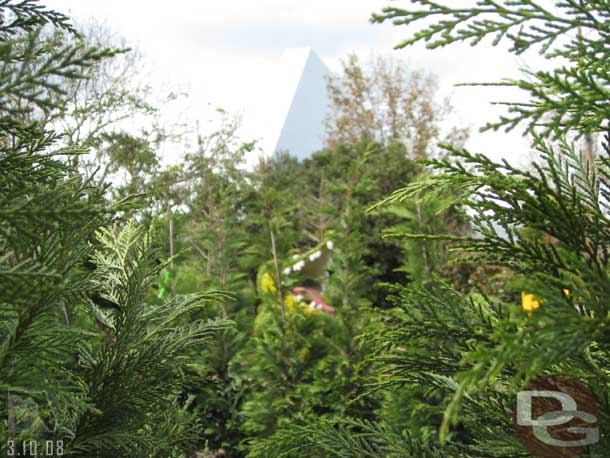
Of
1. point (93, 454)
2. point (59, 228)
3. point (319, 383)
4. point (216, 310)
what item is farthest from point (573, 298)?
point (216, 310)

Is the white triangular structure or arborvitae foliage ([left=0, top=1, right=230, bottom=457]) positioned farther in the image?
the white triangular structure

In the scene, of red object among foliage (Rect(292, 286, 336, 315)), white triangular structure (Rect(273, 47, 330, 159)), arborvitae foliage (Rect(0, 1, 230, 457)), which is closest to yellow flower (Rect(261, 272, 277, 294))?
red object among foliage (Rect(292, 286, 336, 315))

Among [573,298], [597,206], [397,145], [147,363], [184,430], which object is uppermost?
[397,145]

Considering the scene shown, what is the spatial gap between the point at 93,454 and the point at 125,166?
11.8m

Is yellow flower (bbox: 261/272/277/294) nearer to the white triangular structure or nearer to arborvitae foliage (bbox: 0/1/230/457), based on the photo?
arborvitae foliage (bbox: 0/1/230/457)

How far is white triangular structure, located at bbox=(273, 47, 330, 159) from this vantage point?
45719mm

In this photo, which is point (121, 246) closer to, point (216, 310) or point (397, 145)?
point (216, 310)

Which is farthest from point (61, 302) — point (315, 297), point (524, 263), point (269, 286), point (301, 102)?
point (301, 102)

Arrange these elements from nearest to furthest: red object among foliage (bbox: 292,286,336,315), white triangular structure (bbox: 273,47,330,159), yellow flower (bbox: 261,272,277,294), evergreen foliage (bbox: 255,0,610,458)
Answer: evergreen foliage (bbox: 255,0,610,458), yellow flower (bbox: 261,272,277,294), red object among foliage (bbox: 292,286,336,315), white triangular structure (bbox: 273,47,330,159)

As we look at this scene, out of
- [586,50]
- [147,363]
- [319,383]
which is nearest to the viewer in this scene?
[586,50]

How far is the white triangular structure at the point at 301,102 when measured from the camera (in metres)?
45.7

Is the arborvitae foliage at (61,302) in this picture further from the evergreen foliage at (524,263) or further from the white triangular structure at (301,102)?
the white triangular structure at (301,102)

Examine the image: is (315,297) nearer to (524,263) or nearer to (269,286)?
(269,286)

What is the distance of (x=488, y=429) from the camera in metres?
1.71
